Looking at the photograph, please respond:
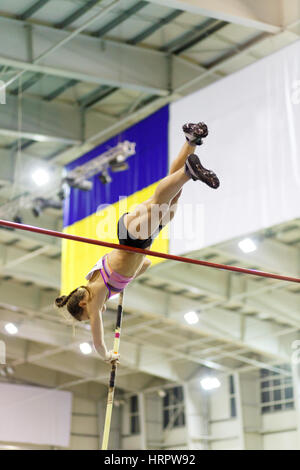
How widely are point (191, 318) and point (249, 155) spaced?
16.6ft

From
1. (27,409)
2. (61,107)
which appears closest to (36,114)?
(61,107)

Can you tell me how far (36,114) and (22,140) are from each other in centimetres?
114

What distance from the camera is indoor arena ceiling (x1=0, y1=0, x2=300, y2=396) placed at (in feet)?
29.7

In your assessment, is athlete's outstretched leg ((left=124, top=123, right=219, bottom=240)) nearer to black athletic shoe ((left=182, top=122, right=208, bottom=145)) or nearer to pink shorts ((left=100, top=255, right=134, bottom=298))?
black athletic shoe ((left=182, top=122, right=208, bottom=145))

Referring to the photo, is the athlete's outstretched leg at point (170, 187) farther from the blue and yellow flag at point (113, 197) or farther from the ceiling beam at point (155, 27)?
the ceiling beam at point (155, 27)

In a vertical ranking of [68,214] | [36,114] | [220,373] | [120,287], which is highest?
[36,114]

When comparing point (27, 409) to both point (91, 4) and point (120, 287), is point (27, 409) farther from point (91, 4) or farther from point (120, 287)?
point (91, 4)

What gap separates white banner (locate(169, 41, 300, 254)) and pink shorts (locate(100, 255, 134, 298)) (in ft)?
11.3

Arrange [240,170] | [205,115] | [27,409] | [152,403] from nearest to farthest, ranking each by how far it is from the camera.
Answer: [27,409] < [240,170] < [205,115] < [152,403]

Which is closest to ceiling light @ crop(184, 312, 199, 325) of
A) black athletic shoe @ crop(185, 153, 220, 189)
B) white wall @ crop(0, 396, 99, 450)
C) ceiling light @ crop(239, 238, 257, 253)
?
ceiling light @ crop(239, 238, 257, 253)

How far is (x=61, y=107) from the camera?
36.1 feet

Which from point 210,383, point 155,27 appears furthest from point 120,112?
point 210,383
